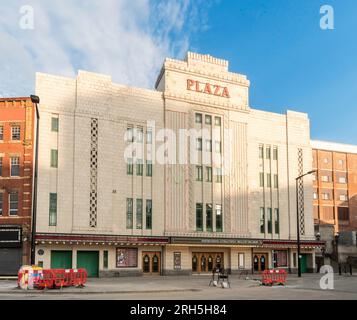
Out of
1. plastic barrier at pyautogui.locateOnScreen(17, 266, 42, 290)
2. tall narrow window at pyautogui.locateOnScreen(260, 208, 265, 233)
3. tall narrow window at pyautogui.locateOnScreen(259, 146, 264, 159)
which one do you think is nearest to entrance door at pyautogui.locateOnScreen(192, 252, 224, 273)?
tall narrow window at pyautogui.locateOnScreen(260, 208, 265, 233)

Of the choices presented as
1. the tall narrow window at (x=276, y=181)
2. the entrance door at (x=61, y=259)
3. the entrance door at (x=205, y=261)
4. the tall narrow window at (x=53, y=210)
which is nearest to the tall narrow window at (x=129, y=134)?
the tall narrow window at (x=53, y=210)

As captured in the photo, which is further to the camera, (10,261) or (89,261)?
(89,261)

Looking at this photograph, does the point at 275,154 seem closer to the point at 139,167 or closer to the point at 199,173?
the point at 199,173

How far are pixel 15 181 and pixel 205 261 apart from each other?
69.7 ft

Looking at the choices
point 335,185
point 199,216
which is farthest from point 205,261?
point 335,185

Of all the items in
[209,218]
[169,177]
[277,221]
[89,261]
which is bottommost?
[89,261]

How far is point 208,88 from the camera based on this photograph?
52688 mm

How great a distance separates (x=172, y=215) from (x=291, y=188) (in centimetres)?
1639

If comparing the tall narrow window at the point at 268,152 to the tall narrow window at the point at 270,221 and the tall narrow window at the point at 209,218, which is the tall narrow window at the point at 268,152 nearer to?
the tall narrow window at the point at 270,221

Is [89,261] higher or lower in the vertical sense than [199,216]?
lower

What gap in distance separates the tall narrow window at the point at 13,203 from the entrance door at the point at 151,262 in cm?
1324

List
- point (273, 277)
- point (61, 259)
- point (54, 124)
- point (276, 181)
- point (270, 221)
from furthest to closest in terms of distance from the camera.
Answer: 1. point (276, 181)
2. point (270, 221)
3. point (54, 124)
4. point (61, 259)
5. point (273, 277)

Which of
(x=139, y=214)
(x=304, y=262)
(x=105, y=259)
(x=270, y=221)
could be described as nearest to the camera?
(x=105, y=259)
